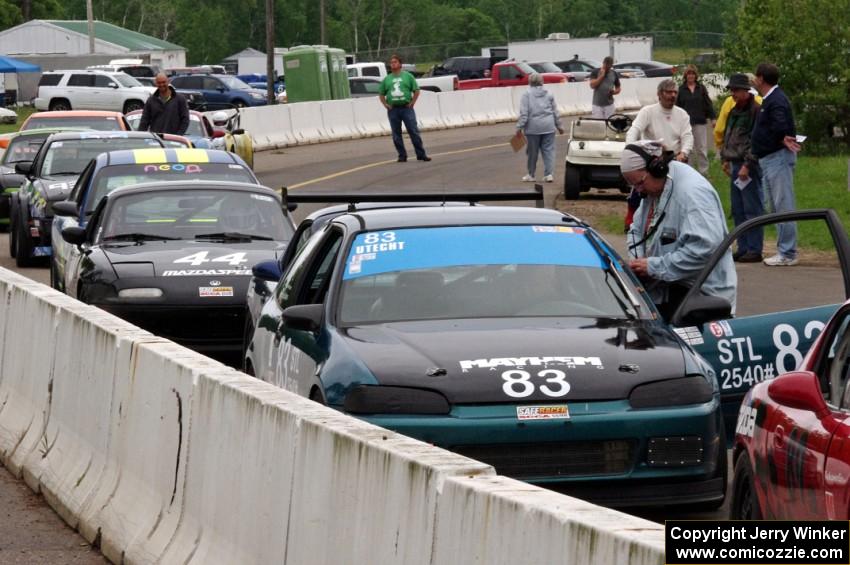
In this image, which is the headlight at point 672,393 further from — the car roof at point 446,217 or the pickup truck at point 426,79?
the pickup truck at point 426,79

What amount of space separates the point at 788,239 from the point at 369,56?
94.7 m

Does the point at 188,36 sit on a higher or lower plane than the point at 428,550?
lower

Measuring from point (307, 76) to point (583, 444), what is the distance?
41053mm

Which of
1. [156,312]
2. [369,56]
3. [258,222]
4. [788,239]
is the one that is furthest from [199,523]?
[369,56]

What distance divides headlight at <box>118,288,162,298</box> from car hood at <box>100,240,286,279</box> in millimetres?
158

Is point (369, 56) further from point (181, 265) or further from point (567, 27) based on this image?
point (181, 265)

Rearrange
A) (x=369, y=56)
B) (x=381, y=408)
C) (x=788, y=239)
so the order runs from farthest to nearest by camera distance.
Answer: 1. (x=369, y=56)
2. (x=788, y=239)
3. (x=381, y=408)

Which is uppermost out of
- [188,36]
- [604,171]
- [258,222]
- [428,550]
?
[428,550]

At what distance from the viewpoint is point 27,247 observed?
19.5 m

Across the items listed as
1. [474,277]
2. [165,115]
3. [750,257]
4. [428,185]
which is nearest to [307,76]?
[428,185]

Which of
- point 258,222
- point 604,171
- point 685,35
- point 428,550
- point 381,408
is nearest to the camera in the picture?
point 428,550

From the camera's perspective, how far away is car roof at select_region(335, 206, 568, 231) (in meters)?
8.47

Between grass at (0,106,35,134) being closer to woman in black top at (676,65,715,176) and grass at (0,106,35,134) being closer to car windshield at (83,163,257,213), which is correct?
woman in black top at (676,65,715,176)

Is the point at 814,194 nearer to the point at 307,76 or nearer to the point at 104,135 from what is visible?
the point at 104,135
